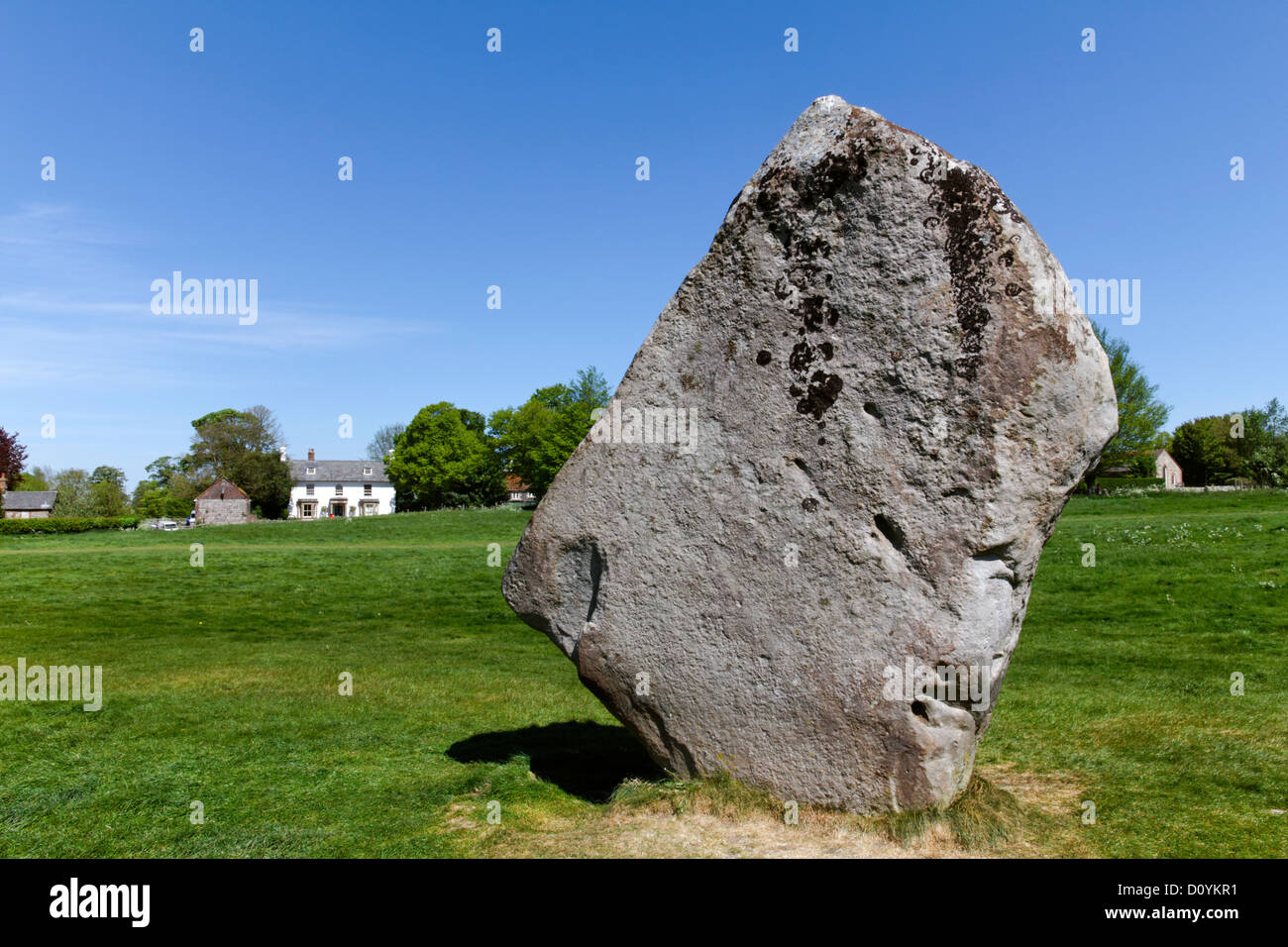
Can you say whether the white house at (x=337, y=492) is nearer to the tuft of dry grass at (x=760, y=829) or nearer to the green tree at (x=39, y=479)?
the green tree at (x=39, y=479)

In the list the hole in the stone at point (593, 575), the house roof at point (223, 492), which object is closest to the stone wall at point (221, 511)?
the house roof at point (223, 492)

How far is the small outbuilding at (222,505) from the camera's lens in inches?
2670

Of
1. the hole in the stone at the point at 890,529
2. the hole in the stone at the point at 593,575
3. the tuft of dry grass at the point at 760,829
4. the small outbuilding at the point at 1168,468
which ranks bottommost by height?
the tuft of dry grass at the point at 760,829

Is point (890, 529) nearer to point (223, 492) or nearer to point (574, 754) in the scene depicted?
point (574, 754)

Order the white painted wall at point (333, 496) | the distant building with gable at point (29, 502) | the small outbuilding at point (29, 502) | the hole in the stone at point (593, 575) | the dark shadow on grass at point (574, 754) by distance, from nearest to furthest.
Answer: the hole in the stone at point (593, 575) → the dark shadow on grass at point (574, 754) → the distant building with gable at point (29, 502) → the small outbuilding at point (29, 502) → the white painted wall at point (333, 496)

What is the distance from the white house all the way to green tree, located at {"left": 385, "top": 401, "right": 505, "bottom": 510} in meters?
15.3

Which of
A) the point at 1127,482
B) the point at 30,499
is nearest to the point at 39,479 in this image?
the point at 30,499

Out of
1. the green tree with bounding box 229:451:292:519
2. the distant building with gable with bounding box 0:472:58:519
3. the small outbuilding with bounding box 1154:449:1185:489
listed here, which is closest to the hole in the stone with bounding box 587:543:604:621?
the green tree with bounding box 229:451:292:519

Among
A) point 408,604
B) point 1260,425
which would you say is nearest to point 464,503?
point 408,604

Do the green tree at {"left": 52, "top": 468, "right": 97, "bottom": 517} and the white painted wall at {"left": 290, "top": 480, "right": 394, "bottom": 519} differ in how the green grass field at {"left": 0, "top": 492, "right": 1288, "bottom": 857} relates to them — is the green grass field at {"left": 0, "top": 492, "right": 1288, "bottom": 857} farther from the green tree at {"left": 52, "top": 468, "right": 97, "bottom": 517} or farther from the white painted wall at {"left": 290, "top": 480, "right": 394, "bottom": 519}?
the white painted wall at {"left": 290, "top": 480, "right": 394, "bottom": 519}

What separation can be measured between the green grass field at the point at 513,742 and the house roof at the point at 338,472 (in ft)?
253

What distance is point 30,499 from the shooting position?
78188 mm

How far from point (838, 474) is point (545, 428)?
6537cm

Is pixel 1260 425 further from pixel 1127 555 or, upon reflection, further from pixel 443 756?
pixel 443 756
